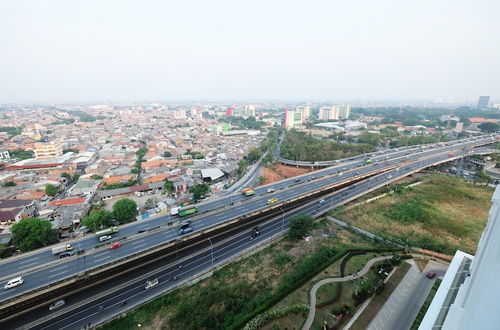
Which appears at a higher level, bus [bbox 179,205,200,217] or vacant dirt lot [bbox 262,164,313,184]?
bus [bbox 179,205,200,217]

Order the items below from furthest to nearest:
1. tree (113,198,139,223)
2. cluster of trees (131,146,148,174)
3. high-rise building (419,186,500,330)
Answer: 1. cluster of trees (131,146,148,174)
2. tree (113,198,139,223)
3. high-rise building (419,186,500,330)

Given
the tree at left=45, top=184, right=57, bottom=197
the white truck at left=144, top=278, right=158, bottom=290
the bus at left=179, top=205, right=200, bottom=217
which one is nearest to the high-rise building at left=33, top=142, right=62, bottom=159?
the tree at left=45, top=184, right=57, bottom=197

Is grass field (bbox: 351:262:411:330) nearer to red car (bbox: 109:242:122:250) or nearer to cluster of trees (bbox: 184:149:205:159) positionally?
red car (bbox: 109:242:122:250)

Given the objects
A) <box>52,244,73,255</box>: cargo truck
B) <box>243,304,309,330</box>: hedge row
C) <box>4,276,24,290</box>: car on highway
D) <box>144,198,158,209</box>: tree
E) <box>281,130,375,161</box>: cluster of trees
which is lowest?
<box>144,198,158,209</box>: tree

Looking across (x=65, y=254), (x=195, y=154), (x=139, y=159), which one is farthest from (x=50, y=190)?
(x=195, y=154)

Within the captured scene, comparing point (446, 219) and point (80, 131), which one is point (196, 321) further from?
point (80, 131)

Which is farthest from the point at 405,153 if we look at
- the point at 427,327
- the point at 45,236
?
the point at 45,236
